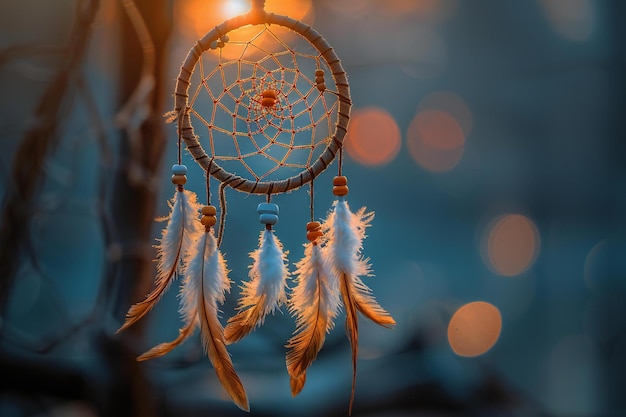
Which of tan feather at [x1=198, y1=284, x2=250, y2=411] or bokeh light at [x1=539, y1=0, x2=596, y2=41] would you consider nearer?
tan feather at [x1=198, y1=284, x2=250, y2=411]

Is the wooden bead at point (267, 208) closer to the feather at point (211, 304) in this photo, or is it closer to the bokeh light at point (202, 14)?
the feather at point (211, 304)

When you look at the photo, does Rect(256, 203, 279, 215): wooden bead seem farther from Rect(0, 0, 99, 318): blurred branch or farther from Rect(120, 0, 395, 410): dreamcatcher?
Rect(0, 0, 99, 318): blurred branch

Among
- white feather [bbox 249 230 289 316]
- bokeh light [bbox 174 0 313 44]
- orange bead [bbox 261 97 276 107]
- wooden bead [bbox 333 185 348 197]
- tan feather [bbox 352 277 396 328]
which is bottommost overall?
tan feather [bbox 352 277 396 328]

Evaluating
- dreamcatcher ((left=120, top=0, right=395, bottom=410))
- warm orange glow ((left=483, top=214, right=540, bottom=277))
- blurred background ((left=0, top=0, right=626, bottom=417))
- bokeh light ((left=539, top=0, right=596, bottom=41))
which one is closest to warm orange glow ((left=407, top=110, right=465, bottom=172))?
blurred background ((left=0, top=0, right=626, bottom=417))

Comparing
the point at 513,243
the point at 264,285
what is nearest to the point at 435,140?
the point at 513,243

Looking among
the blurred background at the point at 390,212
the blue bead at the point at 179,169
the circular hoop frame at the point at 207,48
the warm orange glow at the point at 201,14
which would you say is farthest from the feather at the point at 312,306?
the warm orange glow at the point at 201,14

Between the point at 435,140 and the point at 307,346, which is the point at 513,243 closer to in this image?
the point at 435,140
